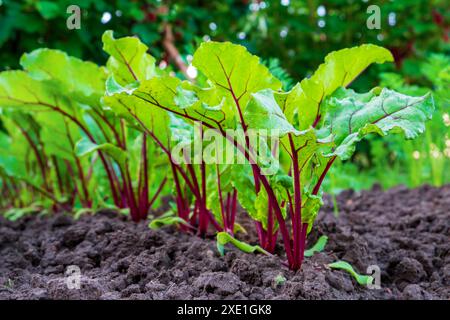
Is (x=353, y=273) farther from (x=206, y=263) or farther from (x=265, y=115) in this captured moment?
(x=265, y=115)

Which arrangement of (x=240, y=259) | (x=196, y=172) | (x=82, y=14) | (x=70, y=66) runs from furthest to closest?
(x=82, y=14), (x=70, y=66), (x=196, y=172), (x=240, y=259)

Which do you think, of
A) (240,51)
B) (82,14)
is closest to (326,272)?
(240,51)

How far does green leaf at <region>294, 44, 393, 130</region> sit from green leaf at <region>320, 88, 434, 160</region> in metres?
0.10

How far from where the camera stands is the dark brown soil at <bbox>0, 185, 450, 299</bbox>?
4.75ft

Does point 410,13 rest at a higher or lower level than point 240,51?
higher

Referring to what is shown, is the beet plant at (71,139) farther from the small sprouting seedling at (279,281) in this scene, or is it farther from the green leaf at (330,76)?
the small sprouting seedling at (279,281)

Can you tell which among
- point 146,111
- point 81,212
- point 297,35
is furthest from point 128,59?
point 297,35

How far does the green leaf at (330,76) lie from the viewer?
5.32ft

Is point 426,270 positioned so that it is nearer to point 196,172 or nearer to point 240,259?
point 240,259

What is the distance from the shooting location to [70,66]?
234 cm

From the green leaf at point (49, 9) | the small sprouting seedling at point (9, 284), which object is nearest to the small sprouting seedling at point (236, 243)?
the small sprouting seedling at point (9, 284)

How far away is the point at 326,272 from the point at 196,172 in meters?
0.77

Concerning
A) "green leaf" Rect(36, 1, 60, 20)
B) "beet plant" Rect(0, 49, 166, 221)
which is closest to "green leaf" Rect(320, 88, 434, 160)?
"beet plant" Rect(0, 49, 166, 221)

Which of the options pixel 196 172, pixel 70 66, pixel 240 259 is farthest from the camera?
pixel 70 66
